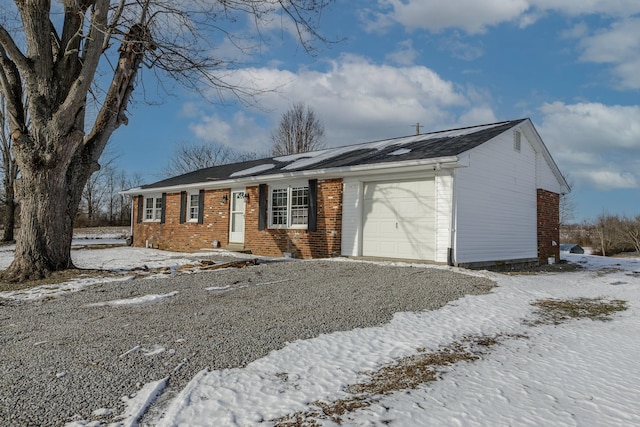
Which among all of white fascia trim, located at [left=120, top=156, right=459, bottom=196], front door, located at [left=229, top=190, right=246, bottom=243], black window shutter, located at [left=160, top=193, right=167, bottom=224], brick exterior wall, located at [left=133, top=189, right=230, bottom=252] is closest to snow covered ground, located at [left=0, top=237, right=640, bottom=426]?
white fascia trim, located at [left=120, top=156, right=459, bottom=196]

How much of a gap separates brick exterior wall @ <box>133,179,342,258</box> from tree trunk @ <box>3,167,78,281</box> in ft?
19.5

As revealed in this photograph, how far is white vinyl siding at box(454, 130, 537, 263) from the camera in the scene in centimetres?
991

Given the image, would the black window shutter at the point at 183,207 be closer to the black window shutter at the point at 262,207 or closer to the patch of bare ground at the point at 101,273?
the black window shutter at the point at 262,207

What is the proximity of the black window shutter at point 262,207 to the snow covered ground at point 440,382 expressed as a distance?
8.59 metres

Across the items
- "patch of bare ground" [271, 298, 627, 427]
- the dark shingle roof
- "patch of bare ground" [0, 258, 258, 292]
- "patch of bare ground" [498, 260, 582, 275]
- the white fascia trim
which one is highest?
the dark shingle roof

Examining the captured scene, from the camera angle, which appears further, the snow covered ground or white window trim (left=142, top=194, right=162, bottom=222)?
white window trim (left=142, top=194, right=162, bottom=222)

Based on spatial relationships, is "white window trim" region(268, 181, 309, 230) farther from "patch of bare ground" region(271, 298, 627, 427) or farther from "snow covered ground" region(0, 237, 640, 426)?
"patch of bare ground" region(271, 298, 627, 427)

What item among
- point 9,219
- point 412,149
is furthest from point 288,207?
point 9,219

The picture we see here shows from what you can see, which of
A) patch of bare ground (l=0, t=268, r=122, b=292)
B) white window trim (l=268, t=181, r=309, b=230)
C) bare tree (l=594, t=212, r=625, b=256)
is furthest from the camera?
bare tree (l=594, t=212, r=625, b=256)

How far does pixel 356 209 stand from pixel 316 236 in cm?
150

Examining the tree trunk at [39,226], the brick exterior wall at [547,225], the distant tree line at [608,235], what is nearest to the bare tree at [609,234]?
the distant tree line at [608,235]

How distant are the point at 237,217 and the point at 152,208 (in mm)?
5699

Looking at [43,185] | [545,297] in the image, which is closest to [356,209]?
[545,297]

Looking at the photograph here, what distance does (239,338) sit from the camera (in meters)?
3.99
